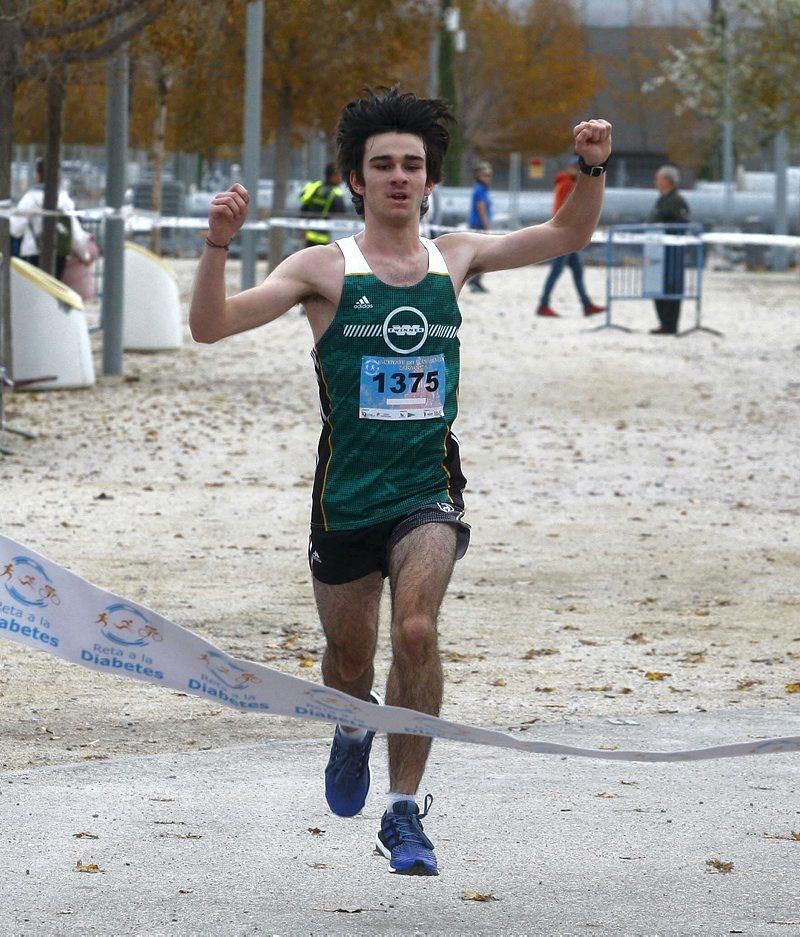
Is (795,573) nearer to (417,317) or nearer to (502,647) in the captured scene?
(502,647)

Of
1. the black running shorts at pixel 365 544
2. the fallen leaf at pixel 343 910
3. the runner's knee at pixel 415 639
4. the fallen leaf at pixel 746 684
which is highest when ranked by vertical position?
the black running shorts at pixel 365 544

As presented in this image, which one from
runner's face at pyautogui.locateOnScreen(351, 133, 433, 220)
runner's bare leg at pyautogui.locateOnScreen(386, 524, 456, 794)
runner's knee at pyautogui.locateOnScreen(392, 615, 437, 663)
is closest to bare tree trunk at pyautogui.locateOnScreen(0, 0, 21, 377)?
runner's face at pyautogui.locateOnScreen(351, 133, 433, 220)

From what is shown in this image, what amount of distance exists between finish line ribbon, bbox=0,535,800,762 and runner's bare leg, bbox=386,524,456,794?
418 mm

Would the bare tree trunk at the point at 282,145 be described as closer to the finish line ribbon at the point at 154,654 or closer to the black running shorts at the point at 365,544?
the black running shorts at the point at 365,544

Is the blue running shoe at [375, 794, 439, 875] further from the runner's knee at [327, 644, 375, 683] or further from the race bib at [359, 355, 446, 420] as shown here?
the race bib at [359, 355, 446, 420]

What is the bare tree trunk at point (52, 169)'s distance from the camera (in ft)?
58.5

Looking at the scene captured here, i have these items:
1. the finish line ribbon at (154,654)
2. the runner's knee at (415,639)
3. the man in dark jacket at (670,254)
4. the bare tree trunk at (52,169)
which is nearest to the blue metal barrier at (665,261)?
the man in dark jacket at (670,254)

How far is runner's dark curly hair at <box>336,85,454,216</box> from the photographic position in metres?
5.09

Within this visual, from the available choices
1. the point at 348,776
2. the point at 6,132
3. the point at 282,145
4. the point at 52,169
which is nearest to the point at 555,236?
the point at 348,776

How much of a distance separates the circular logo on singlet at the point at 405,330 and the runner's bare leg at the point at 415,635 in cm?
47

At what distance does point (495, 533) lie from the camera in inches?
414

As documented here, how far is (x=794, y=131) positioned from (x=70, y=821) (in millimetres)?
34835

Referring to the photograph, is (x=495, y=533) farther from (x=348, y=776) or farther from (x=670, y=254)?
(x=670, y=254)

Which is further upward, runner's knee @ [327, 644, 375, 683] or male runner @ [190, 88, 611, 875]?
male runner @ [190, 88, 611, 875]
